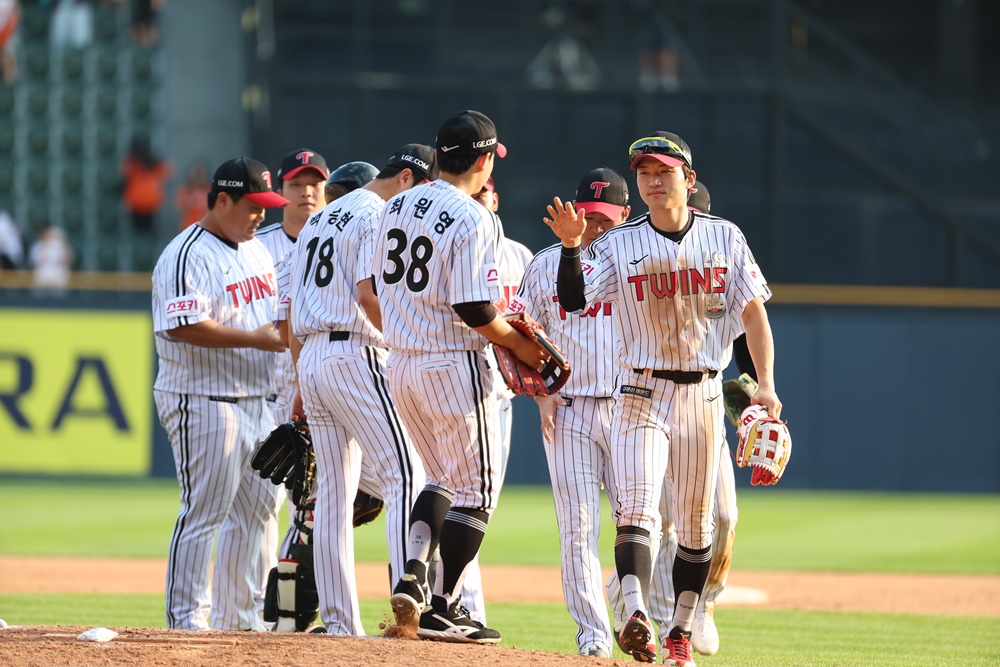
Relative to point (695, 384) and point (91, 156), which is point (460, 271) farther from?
point (91, 156)

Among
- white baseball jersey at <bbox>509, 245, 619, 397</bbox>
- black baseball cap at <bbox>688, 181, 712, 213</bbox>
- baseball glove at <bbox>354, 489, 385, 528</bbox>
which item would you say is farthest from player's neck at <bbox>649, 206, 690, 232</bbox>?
baseball glove at <bbox>354, 489, 385, 528</bbox>

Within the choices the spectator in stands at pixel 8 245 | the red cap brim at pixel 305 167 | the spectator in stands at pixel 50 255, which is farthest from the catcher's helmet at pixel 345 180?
the spectator in stands at pixel 8 245

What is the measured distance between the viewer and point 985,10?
21.2 metres

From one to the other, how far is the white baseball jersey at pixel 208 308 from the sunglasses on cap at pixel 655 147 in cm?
181

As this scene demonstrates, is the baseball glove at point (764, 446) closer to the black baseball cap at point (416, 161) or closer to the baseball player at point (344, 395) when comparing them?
the baseball player at point (344, 395)

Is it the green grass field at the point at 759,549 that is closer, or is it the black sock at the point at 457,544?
the black sock at the point at 457,544

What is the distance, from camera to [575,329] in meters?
6.16

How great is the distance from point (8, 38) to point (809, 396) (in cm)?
1095

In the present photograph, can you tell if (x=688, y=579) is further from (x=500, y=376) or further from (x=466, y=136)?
(x=466, y=136)

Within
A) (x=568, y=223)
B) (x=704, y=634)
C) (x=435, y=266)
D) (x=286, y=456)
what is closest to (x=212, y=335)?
(x=286, y=456)

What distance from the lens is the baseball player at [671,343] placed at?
18.0 ft

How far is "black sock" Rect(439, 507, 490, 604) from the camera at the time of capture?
5016 millimetres

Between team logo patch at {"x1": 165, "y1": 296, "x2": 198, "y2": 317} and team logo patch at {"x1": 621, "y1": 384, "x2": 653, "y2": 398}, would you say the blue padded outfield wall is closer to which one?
team logo patch at {"x1": 165, "y1": 296, "x2": 198, "y2": 317}

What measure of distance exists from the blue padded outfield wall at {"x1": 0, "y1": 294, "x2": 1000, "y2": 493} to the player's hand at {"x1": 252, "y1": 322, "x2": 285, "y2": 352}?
8.38 m
